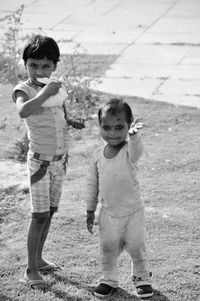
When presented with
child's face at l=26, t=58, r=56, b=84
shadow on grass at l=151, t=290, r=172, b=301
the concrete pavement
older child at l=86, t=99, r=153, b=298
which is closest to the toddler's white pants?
older child at l=86, t=99, r=153, b=298

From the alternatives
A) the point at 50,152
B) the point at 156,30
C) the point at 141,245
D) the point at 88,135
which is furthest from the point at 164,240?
the point at 156,30

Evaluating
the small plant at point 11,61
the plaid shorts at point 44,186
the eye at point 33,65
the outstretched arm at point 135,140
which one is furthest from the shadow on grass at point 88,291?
the small plant at point 11,61

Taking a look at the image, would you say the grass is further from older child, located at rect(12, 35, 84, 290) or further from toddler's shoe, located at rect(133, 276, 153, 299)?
older child, located at rect(12, 35, 84, 290)

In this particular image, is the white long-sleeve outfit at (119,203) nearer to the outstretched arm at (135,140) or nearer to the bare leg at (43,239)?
the outstretched arm at (135,140)

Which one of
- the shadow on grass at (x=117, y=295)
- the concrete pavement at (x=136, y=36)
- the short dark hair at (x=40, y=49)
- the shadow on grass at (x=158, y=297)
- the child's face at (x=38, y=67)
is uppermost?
the short dark hair at (x=40, y=49)

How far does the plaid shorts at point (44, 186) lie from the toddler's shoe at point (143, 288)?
693 mm

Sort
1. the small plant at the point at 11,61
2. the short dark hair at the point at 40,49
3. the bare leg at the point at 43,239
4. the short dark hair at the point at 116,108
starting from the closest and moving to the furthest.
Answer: the short dark hair at the point at 116,108
the short dark hair at the point at 40,49
the bare leg at the point at 43,239
the small plant at the point at 11,61

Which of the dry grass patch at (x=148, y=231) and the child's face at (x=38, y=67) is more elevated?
the child's face at (x=38, y=67)

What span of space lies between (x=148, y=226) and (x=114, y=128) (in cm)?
140

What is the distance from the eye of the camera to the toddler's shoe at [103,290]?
4539 millimetres

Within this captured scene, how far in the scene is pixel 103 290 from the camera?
4547 mm

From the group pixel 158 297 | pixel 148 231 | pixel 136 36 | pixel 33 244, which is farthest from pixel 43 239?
pixel 136 36

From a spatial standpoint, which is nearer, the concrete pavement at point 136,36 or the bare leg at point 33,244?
the bare leg at point 33,244

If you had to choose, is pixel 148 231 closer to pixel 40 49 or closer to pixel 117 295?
pixel 117 295
